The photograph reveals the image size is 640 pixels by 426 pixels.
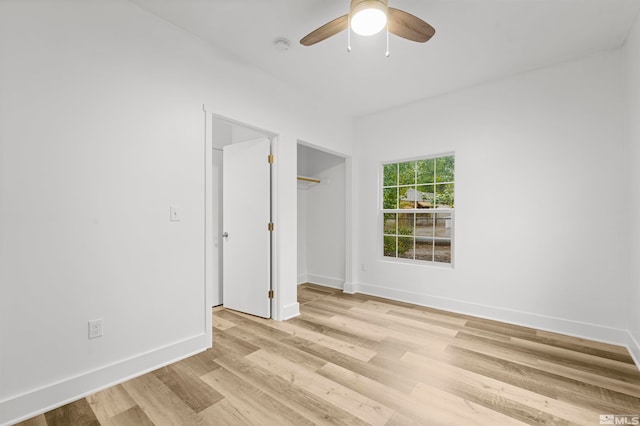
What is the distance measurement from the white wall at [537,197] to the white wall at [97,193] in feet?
9.13

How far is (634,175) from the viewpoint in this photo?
2.46 m

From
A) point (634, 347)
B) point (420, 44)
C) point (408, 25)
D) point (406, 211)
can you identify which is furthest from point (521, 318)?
point (408, 25)

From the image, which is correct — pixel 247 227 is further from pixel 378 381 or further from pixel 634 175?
pixel 634 175

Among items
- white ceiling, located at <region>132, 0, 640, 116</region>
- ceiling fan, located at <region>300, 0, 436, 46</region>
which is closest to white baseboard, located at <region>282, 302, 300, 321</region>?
white ceiling, located at <region>132, 0, 640, 116</region>

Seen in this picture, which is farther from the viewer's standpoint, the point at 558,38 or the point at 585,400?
the point at 558,38

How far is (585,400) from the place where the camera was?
75.5 inches

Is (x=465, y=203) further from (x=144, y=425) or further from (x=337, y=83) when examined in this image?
(x=144, y=425)

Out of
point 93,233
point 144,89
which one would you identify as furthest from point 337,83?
point 93,233

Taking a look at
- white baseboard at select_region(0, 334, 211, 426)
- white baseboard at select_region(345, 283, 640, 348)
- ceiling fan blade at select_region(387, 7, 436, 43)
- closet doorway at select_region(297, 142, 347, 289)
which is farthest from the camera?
closet doorway at select_region(297, 142, 347, 289)

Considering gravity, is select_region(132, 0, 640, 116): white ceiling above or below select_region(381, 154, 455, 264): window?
above

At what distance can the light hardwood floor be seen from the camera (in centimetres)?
176

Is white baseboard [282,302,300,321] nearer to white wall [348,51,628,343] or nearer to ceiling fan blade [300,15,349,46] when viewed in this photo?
white wall [348,51,628,343]

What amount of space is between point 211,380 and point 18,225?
1.56m

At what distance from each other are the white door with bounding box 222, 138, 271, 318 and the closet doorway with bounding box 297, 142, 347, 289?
132cm
